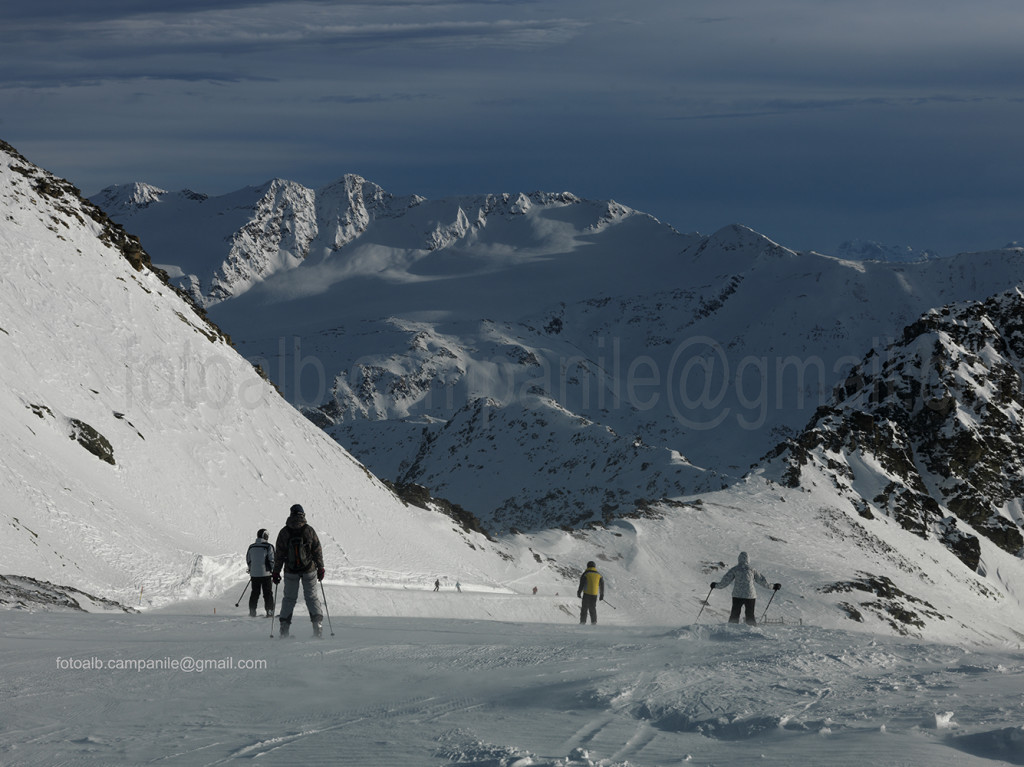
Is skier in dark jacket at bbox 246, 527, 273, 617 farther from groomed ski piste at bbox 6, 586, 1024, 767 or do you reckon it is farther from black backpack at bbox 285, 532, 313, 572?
black backpack at bbox 285, 532, 313, 572

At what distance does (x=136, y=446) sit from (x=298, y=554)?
2370 cm

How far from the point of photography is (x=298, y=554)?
1606 centimetres

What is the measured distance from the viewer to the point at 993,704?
1058 centimetres

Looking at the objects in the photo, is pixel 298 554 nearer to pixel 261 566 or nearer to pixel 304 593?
pixel 304 593

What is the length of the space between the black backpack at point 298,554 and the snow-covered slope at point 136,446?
34.9 feet

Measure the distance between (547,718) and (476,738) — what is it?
117cm

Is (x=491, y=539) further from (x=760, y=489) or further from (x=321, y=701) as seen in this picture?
(x=321, y=701)

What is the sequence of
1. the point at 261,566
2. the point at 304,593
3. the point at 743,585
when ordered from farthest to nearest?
1. the point at 743,585
2. the point at 261,566
3. the point at 304,593

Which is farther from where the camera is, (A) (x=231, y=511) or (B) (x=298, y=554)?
→ (A) (x=231, y=511)

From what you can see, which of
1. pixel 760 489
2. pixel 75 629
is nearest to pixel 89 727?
pixel 75 629

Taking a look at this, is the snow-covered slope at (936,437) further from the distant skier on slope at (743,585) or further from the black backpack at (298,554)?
the black backpack at (298,554)

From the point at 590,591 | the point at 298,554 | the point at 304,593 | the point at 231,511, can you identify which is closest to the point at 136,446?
the point at 231,511

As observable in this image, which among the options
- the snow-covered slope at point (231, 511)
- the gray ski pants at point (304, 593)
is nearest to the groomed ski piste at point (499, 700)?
the gray ski pants at point (304, 593)

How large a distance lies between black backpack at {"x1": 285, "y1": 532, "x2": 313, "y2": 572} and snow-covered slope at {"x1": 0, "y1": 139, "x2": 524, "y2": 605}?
10628mm
